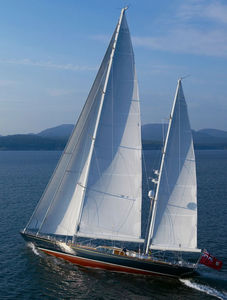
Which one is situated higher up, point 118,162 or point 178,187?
point 118,162

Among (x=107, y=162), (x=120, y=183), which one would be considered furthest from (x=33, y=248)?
(x=107, y=162)

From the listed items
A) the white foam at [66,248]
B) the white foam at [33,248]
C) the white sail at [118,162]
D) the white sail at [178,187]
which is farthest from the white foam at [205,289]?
the white foam at [33,248]

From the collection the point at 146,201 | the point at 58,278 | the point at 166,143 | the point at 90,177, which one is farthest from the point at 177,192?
the point at 146,201

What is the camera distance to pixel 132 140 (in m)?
32.8

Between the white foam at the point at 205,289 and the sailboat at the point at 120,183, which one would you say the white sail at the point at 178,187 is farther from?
the white foam at the point at 205,289

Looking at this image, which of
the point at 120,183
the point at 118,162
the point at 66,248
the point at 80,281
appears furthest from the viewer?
the point at 66,248

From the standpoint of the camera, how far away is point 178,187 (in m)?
32.1

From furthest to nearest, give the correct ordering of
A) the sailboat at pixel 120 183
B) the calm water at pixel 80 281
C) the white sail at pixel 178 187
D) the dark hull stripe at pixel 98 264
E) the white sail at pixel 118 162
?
1. the dark hull stripe at pixel 98 264
2. the white sail at pixel 118 162
3. the sailboat at pixel 120 183
4. the white sail at pixel 178 187
5. the calm water at pixel 80 281

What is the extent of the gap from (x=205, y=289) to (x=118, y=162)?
44.2ft

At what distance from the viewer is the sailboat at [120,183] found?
105 ft

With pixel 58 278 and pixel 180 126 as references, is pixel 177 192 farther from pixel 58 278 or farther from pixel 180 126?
pixel 58 278

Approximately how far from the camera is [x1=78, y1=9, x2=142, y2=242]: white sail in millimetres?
32156

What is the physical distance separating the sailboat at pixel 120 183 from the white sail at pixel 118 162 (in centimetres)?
9

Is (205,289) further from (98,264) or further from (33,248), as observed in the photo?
(33,248)
